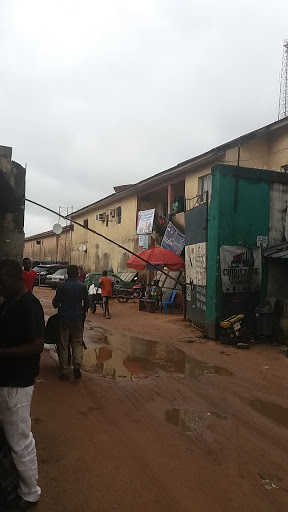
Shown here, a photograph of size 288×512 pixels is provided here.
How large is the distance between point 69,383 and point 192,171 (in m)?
13.8

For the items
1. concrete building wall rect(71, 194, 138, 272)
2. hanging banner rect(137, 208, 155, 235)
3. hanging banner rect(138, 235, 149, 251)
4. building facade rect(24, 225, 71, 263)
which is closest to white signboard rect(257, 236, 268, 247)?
hanging banner rect(137, 208, 155, 235)

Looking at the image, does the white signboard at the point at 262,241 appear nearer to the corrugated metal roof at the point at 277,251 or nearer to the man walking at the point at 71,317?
the corrugated metal roof at the point at 277,251

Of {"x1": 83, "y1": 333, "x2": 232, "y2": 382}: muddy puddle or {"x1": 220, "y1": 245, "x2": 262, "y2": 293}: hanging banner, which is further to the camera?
{"x1": 220, "y1": 245, "x2": 262, "y2": 293}: hanging banner

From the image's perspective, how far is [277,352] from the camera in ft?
28.7

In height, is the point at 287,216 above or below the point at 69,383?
above

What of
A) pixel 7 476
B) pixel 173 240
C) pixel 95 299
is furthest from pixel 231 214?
pixel 7 476

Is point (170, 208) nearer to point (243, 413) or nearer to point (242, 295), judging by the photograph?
point (242, 295)

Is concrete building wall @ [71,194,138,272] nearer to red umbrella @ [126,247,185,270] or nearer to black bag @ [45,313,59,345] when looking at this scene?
red umbrella @ [126,247,185,270]

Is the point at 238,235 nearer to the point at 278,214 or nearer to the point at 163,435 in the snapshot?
the point at 278,214

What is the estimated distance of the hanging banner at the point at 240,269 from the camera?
9.95 meters

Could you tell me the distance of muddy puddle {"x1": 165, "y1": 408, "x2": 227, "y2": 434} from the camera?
14.4ft

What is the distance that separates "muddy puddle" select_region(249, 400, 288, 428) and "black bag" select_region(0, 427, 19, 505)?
324 centimetres

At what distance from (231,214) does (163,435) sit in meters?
7.02


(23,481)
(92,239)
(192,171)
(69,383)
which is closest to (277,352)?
(69,383)
